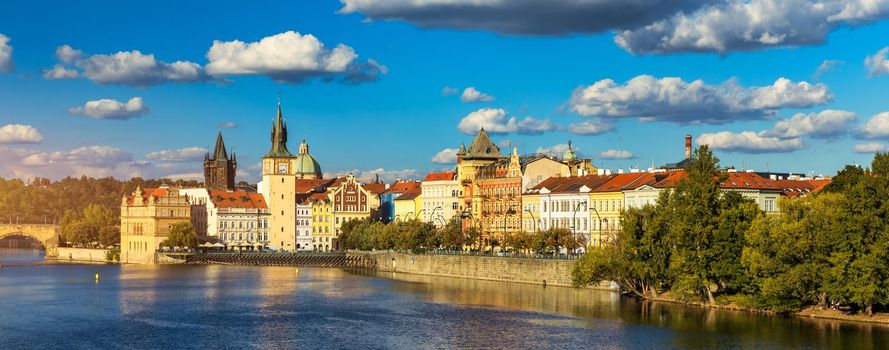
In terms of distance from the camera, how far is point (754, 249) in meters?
83.7

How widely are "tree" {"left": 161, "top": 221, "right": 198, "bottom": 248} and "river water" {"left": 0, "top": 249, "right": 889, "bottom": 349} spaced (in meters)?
54.0

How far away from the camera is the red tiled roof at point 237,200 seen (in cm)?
19438

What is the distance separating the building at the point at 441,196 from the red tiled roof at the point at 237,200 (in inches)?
1137

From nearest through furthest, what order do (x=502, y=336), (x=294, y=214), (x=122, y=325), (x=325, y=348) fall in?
(x=325, y=348) < (x=502, y=336) < (x=122, y=325) < (x=294, y=214)

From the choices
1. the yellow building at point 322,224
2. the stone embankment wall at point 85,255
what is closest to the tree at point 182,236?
the stone embankment wall at point 85,255

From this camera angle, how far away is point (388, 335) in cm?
7769

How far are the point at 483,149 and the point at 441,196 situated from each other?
45.0 feet

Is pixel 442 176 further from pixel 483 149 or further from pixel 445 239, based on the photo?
pixel 445 239

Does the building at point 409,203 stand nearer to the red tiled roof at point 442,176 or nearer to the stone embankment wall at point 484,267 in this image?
the red tiled roof at point 442,176

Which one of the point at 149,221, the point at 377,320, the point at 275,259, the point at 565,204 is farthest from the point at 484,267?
the point at 149,221

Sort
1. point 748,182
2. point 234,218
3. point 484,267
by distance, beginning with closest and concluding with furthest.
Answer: point 748,182
point 484,267
point 234,218

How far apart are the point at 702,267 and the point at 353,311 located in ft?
83.5

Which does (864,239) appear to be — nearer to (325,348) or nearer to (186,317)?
(325,348)

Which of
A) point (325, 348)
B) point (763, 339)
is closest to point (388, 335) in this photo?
point (325, 348)
